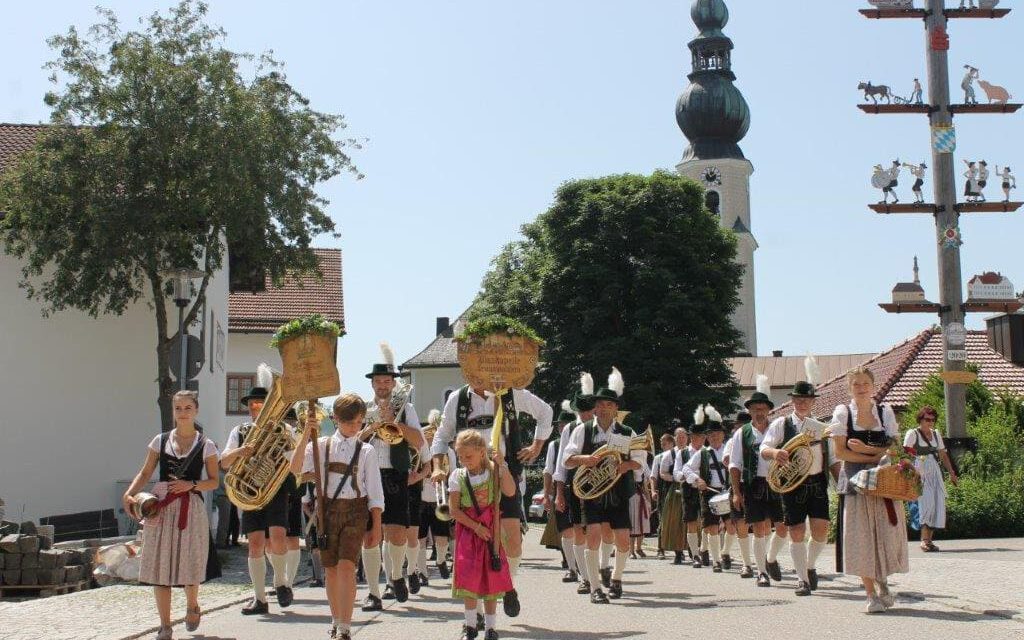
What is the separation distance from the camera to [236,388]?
44312mm

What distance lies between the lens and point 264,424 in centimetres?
1152

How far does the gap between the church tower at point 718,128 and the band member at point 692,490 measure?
262ft

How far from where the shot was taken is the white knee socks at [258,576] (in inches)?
467

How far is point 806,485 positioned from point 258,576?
524 centimetres

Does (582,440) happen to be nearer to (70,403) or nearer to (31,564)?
(31,564)

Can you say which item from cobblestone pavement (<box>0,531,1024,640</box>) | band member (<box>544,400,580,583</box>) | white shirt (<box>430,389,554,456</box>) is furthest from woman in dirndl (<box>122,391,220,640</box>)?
band member (<box>544,400,580,583</box>)

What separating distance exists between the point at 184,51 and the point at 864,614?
17666mm

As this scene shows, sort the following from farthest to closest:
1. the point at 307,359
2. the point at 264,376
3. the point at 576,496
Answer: the point at 576,496, the point at 264,376, the point at 307,359

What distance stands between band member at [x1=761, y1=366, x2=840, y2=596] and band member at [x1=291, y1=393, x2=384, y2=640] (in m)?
4.65

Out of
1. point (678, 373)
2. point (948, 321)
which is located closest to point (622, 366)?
point (678, 373)

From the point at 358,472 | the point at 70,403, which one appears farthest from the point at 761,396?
the point at 70,403

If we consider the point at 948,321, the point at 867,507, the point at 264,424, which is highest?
the point at 948,321

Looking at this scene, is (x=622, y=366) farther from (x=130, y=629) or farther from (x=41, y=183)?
(x=130, y=629)

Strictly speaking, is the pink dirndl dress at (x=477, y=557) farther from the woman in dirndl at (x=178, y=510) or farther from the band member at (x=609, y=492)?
the band member at (x=609, y=492)
